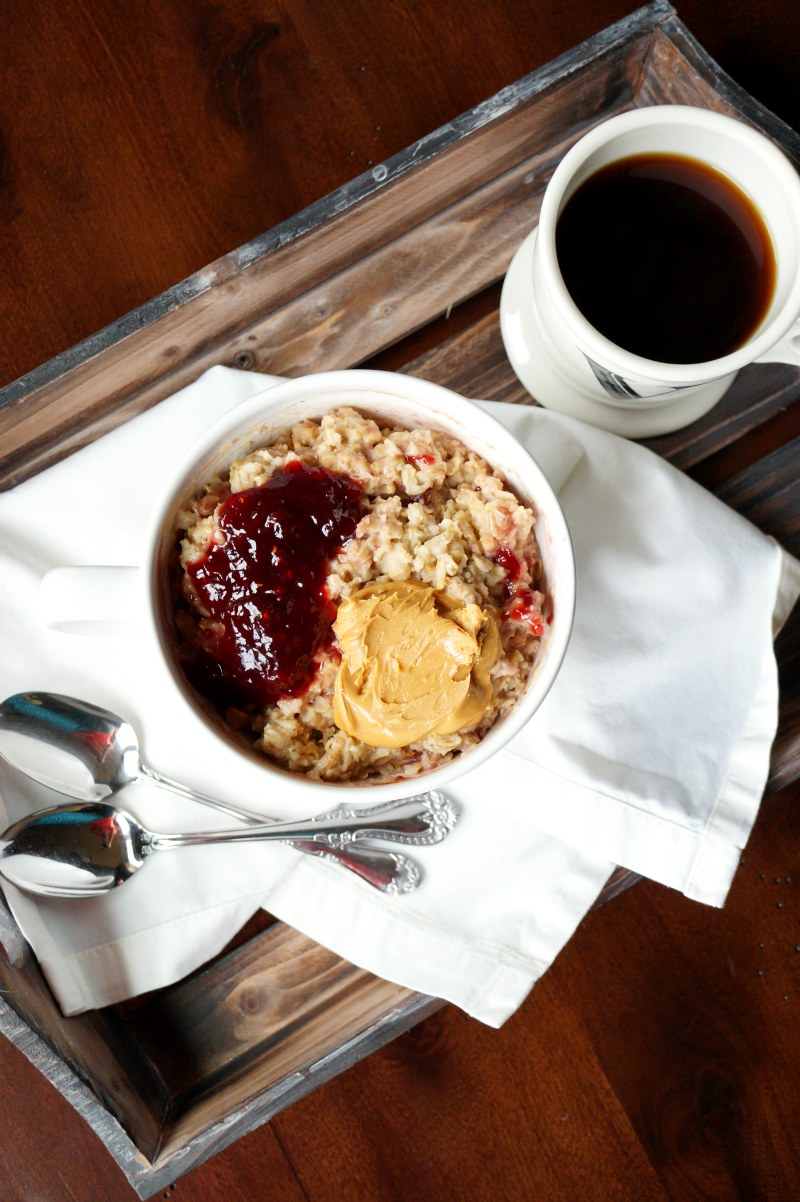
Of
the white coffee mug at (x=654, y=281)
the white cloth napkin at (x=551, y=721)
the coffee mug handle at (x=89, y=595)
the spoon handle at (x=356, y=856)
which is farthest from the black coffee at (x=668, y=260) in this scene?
the spoon handle at (x=356, y=856)

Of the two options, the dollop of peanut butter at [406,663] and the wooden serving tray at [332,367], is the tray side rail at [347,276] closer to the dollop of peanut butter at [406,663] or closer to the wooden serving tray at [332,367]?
the wooden serving tray at [332,367]

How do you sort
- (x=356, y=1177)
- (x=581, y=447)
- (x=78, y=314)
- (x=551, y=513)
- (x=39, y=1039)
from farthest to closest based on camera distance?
1. (x=356, y=1177)
2. (x=78, y=314)
3. (x=581, y=447)
4. (x=39, y=1039)
5. (x=551, y=513)

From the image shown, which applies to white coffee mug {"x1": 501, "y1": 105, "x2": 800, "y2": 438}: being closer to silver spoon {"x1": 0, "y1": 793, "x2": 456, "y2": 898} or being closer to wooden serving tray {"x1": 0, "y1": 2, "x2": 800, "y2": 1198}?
wooden serving tray {"x1": 0, "y1": 2, "x2": 800, "y2": 1198}

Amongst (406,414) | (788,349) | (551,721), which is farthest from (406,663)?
(788,349)

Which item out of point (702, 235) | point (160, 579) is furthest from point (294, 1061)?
point (702, 235)

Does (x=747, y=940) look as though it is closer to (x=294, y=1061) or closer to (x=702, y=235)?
(x=294, y=1061)
